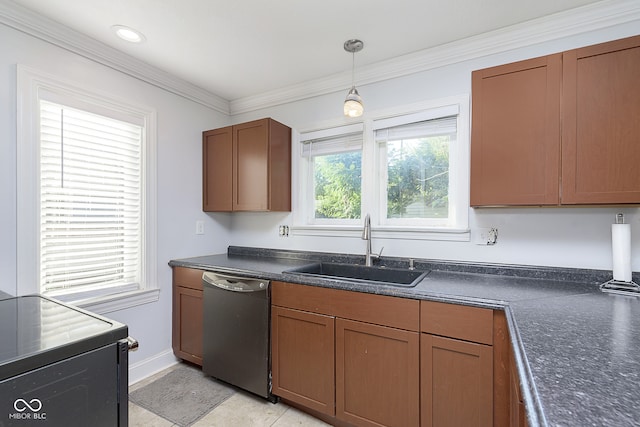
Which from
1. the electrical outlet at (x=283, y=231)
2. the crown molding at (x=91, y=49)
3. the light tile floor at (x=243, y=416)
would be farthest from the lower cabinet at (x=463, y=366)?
the crown molding at (x=91, y=49)

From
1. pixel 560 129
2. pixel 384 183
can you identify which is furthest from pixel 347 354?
pixel 560 129

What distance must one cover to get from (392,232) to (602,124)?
1291mm

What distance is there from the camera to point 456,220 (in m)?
2.02

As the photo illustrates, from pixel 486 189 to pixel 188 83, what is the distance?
257cm

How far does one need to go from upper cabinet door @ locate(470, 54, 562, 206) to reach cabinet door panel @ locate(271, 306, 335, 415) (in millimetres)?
1220

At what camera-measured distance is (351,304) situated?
1658mm

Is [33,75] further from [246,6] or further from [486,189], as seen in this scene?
[486,189]

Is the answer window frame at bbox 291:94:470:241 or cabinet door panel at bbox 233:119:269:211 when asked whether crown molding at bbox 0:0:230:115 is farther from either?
window frame at bbox 291:94:470:241

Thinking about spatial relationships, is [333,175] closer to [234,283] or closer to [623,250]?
[234,283]

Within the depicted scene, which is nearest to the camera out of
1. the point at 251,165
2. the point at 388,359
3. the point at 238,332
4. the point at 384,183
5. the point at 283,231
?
the point at 388,359

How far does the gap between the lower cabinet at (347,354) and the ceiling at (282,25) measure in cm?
164

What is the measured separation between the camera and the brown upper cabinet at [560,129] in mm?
1360

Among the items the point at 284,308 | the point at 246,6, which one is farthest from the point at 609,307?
the point at 246,6

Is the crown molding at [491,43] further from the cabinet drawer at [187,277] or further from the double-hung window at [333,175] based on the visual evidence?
the cabinet drawer at [187,277]
